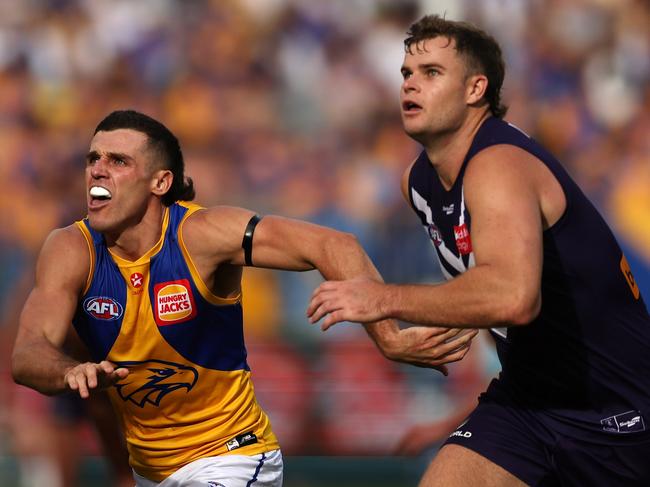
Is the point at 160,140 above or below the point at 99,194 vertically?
above

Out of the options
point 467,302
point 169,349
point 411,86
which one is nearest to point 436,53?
point 411,86

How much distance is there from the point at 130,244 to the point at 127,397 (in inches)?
27.9

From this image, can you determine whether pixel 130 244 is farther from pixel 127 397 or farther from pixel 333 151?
pixel 333 151

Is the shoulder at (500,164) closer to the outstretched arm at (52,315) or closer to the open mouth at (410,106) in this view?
the open mouth at (410,106)

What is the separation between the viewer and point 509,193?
3.92m

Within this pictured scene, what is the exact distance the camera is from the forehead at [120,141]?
488 cm

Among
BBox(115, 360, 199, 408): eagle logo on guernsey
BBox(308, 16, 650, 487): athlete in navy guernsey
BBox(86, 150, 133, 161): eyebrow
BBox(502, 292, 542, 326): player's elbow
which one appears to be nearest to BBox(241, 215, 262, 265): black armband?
BBox(115, 360, 199, 408): eagle logo on guernsey

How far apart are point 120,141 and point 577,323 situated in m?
2.22

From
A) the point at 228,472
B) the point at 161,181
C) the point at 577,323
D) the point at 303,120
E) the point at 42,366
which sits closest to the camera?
the point at 577,323

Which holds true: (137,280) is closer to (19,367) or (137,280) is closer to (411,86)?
(19,367)

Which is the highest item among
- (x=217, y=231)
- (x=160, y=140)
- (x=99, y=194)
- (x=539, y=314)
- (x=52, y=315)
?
(x=160, y=140)

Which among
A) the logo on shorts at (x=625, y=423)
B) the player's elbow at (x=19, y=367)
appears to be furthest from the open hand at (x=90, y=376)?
the logo on shorts at (x=625, y=423)

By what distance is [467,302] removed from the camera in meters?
3.85

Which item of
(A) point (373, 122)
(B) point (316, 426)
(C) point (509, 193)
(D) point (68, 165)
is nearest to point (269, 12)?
(A) point (373, 122)
